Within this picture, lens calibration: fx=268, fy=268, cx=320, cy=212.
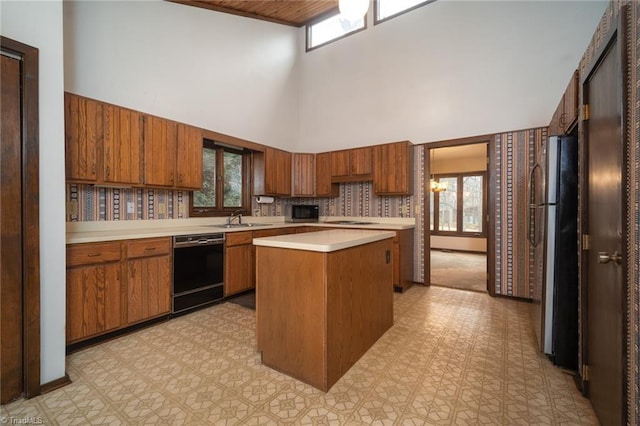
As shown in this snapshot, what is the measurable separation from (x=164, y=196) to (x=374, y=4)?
4.60 metres

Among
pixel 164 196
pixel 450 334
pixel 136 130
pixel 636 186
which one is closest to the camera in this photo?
pixel 636 186

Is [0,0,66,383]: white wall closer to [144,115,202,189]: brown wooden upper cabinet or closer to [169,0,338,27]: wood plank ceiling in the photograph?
[144,115,202,189]: brown wooden upper cabinet

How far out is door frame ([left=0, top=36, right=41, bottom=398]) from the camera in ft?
5.21

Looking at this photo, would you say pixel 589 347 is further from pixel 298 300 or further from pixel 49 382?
pixel 49 382

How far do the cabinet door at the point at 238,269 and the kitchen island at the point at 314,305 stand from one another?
4.81 ft

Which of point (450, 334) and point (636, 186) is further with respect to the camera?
point (450, 334)

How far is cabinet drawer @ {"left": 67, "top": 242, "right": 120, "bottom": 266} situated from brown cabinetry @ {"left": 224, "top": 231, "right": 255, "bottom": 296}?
1.16 m

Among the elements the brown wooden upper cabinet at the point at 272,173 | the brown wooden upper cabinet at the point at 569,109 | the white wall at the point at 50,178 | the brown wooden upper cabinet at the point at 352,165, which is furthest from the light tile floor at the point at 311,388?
the brown wooden upper cabinet at the point at 352,165

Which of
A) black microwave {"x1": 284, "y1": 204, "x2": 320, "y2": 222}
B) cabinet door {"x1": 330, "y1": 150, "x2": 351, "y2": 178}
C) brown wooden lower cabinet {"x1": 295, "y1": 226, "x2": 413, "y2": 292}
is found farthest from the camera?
black microwave {"x1": 284, "y1": 204, "x2": 320, "y2": 222}

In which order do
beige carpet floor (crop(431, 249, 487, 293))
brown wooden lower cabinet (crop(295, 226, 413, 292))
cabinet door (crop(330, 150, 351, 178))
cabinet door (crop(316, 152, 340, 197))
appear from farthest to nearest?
1. cabinet door (crop(316, 152, 340, 197))
2. cabinet door (crop(330, 150, 351, 178))
3. beige carpet floor (crop(431, 249, 487, 293))
4. brown wooden lower cabinet (crop(295, 226, 413, 292))

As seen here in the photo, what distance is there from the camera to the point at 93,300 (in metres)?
2.20

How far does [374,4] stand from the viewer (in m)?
4.59

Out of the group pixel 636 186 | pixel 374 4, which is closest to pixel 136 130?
pixel 636 186

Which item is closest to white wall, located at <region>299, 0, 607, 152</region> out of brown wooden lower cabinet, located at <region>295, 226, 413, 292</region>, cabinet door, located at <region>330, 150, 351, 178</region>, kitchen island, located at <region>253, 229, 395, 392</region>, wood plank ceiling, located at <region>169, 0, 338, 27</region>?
cabinet door, located at <region>330, 150, 351, 178</region>
